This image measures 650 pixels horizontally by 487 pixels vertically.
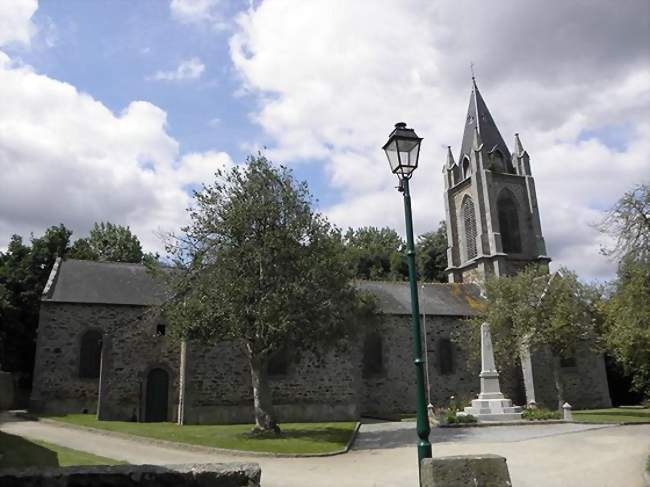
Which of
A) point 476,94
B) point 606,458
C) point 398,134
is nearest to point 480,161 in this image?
point 476,94

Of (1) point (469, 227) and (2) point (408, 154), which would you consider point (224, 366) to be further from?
(1) point (469, 227)

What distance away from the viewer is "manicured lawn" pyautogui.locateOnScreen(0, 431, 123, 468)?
1125 centimetres

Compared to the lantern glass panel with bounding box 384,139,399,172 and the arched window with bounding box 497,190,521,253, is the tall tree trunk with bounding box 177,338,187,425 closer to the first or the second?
the lantern glass panel with bounding box 384,139,399,172

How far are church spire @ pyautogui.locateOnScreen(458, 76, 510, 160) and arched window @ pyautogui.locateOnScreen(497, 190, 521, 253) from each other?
14.0 feet

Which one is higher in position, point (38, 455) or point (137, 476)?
point (137, 476)

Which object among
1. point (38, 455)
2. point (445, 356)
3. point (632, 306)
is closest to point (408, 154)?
point (38, 455)

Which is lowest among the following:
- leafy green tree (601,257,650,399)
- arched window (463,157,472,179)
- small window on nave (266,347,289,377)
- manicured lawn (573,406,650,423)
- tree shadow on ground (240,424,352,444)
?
manicured lawn (573,406,650,423)

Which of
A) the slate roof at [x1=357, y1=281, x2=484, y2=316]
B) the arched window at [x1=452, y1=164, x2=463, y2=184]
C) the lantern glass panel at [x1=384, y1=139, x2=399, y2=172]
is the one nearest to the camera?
the lantern glass panel at [x1=384, y1=139, x2=399, y2=172]

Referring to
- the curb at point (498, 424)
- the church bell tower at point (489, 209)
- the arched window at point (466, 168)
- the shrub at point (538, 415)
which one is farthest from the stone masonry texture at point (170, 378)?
the arched window at point (466, 168)

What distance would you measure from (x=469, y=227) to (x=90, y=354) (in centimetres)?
2965

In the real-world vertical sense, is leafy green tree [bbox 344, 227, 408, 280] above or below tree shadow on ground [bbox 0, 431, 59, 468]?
above

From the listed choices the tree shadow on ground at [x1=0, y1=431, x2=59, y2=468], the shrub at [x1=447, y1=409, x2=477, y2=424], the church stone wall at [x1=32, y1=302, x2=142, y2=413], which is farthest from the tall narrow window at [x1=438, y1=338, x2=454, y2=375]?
the tree shadow on ground at [x1=0, y1=431, x2=59, y2=468]

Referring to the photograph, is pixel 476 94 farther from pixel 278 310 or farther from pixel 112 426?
pixel 112 426

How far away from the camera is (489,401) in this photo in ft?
73.3
